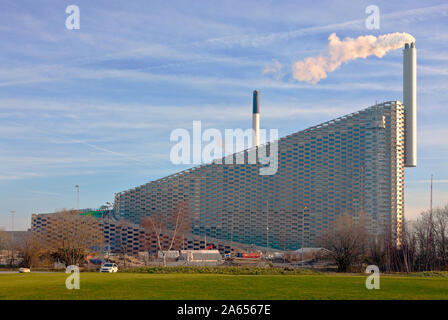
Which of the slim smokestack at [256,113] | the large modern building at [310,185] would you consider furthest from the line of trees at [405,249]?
the slim smokestack at [256,113]

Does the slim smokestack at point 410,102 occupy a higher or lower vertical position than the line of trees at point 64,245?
higher

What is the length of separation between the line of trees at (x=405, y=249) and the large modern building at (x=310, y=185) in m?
35.9

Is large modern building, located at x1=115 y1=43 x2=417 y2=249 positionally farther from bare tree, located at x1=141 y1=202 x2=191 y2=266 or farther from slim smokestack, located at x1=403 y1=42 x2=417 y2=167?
bare tree, located at x1=141 y1=202 x2=191 y2=266

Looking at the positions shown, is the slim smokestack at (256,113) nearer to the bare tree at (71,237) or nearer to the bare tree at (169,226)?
the bare tree at (169,226)

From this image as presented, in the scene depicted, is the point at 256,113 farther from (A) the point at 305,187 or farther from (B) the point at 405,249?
(B) the point at 405,249

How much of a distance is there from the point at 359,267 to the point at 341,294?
30694mm

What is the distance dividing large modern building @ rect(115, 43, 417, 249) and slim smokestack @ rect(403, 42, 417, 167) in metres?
0.21

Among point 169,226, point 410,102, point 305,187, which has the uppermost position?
point 410,102

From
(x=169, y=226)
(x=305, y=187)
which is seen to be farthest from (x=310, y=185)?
(x=169, y=226)

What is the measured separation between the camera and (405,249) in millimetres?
57906

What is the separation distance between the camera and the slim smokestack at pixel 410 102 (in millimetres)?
97125

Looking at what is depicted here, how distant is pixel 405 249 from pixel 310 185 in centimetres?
5327
